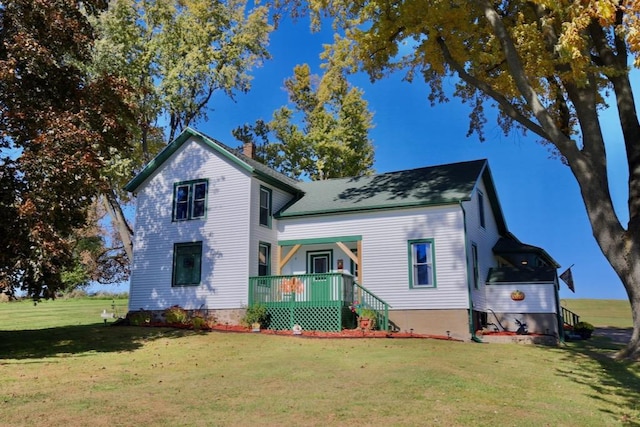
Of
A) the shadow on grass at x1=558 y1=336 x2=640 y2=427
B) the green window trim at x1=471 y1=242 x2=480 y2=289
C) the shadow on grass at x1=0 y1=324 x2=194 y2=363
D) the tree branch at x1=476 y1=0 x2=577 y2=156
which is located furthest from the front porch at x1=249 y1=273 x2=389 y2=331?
the tree branch at x1=476 y1=0 x2=577 y2=156

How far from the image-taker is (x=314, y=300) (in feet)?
57.9

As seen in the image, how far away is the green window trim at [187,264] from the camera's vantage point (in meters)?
20.2

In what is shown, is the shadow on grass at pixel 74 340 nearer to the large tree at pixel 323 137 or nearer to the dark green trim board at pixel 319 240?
the dark green trim board at pixel 319 240

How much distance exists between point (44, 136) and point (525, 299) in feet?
54.5

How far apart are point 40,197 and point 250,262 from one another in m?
8.26

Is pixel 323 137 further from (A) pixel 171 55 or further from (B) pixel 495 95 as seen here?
(B) pixel 495 95

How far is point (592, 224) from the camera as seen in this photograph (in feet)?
45.9

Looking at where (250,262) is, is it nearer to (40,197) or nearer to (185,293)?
(185,293)

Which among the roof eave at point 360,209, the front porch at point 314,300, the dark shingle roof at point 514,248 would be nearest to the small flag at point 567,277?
the dark shingle roof at point 514,248

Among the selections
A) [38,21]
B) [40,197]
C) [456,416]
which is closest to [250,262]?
[40,197]

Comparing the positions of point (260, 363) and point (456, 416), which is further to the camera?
point (260, 363)

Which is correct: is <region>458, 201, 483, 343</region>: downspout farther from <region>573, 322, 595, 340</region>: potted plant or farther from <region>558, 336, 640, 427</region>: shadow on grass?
<region>573, 322, 595, 340</region>: potted plant

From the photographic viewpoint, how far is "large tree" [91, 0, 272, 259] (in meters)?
27.7

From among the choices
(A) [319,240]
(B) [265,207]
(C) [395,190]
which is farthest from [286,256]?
(C) [395,190]
